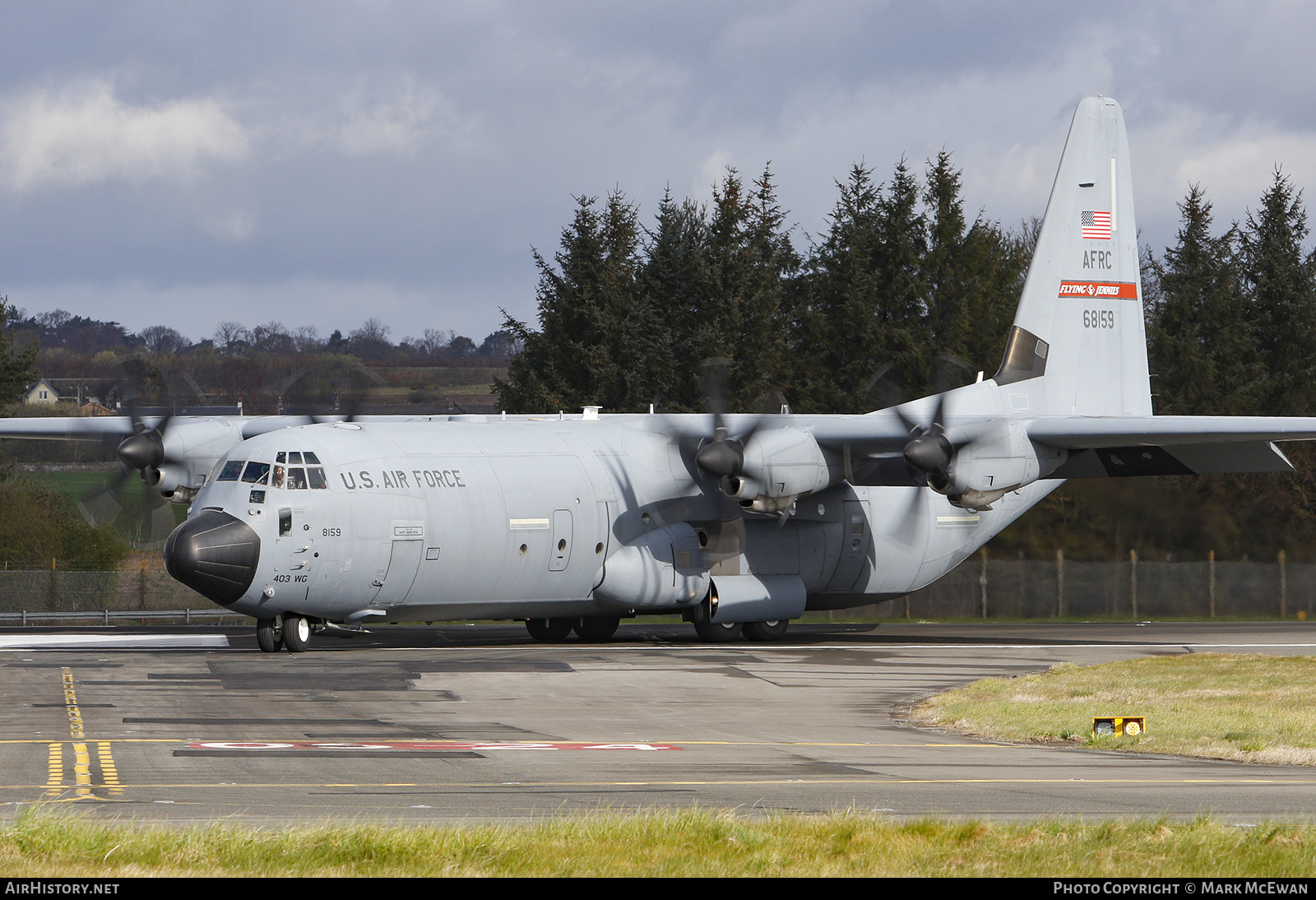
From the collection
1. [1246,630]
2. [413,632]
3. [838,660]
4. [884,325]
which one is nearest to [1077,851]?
[838,660]

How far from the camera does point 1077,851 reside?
9203mm

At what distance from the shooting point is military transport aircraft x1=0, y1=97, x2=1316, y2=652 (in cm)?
2516

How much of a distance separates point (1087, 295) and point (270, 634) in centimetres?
1992

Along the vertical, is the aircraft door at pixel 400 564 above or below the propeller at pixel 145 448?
Answer: below

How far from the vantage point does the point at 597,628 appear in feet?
103

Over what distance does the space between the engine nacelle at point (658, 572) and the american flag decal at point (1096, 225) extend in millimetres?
12225

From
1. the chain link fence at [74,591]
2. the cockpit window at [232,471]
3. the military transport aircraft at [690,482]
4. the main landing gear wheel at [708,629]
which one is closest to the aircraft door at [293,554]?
the military transport aircraft at [690,482]

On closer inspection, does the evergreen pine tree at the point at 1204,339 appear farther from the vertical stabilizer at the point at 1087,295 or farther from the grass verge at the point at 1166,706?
the grass verge at the point at 1166,706

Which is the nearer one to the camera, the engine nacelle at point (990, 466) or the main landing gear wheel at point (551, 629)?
the engine nacelle at point (990, 466)

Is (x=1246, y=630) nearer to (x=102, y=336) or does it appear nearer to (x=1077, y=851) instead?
(x=1077, y=851)

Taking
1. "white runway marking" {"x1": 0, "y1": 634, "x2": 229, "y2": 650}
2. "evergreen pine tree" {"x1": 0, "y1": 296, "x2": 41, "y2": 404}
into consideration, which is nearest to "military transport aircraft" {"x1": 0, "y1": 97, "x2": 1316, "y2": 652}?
"white runway marking" {"x1": 0, "y1": 634, "x2": 229, "y2": 650}

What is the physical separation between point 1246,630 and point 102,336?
12839 centimetres

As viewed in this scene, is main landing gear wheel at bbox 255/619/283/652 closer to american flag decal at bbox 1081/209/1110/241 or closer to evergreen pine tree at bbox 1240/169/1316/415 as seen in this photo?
american flag decal at bbox 1081/209/1110/241

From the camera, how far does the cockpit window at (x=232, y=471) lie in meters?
25.0
